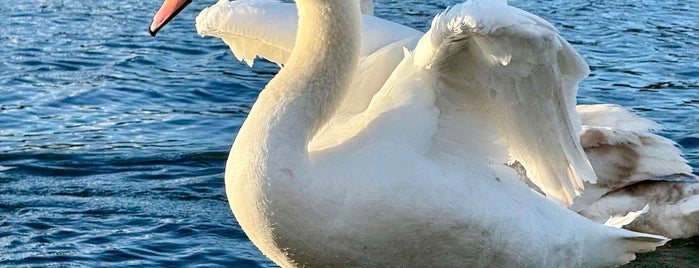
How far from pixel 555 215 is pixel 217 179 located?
11.0 feet

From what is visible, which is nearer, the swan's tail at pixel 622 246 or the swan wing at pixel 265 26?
the swan's tail at pixel 622 246

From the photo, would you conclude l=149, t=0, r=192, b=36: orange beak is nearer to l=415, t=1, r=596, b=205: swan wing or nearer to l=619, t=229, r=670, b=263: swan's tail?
l=415, t=1, r=596, b=205: swan wing

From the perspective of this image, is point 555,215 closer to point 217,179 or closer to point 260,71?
point 217,179

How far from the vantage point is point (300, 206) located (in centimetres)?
497

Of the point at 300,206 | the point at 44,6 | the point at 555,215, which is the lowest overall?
the point at 44,6

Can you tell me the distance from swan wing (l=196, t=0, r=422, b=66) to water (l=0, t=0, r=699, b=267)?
1346 mm

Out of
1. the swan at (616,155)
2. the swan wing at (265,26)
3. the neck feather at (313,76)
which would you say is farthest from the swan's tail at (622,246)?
the neck feather at (313,76)

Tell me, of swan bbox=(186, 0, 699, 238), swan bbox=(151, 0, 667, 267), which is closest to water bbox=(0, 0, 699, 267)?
swan bbox=(186, 0, 699, 238)

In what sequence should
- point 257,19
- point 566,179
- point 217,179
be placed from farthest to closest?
1. point 217,179
2. point 257,19
3. point 566,179

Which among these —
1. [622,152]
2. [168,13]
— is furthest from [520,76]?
[622,152]

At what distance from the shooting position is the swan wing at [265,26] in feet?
20.6

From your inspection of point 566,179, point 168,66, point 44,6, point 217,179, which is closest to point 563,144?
point 566,179

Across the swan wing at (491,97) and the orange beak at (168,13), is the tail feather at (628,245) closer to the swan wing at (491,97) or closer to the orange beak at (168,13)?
the swan wing at (491,97)

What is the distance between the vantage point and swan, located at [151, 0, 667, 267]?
4973mm
